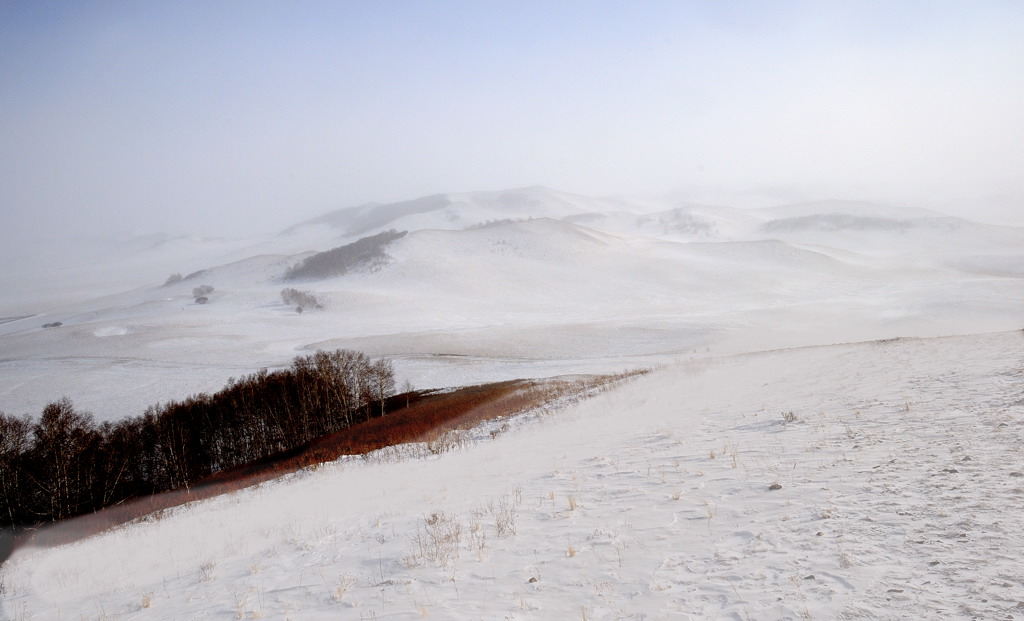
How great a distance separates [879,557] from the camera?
5.37m

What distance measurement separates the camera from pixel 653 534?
677 centimetres

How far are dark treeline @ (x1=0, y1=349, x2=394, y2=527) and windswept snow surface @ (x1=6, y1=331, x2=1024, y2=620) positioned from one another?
939 inches

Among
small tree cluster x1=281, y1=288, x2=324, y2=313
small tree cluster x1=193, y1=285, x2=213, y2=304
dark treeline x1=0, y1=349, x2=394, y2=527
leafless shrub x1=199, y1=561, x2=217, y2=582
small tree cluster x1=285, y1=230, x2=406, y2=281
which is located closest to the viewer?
leafless shrub x1=199, y1=561, x2=217, y2=582

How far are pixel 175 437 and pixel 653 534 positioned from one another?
47.4 meters

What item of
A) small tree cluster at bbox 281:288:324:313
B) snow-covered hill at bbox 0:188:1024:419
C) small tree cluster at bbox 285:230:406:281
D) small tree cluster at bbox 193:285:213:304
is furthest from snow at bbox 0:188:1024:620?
small tree cluster at bbox 285:230:406:281

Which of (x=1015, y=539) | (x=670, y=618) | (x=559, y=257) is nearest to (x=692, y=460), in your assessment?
(x=1015, y=539)

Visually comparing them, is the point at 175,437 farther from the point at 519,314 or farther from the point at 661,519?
the point at 519,314

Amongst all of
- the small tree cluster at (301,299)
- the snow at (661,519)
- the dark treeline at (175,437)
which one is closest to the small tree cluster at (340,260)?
the small tree cluster at (301,299)

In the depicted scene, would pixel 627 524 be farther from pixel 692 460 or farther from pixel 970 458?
pixel 970 458

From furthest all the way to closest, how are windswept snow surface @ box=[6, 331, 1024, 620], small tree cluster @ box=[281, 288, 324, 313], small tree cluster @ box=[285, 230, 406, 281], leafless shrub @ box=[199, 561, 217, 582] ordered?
1. small tree cluster @ box=[285, 230, 406, 281]
2. small tree cluster @ box=[281, 288, 324, 313]
3. leafless shrub @ box=[199, 561, 217, 582]
4. windswept snow surface @ box=[6, 331, 1024, 620]

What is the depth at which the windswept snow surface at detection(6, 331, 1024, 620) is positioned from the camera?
514 cm

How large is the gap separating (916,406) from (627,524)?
9.71 m

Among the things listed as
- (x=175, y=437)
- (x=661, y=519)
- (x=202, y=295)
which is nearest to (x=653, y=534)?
(x=661, y=519)

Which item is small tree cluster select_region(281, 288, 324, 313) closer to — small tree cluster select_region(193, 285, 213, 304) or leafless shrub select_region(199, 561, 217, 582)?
small tree cluster select_region(193, 285, 213, 304)
